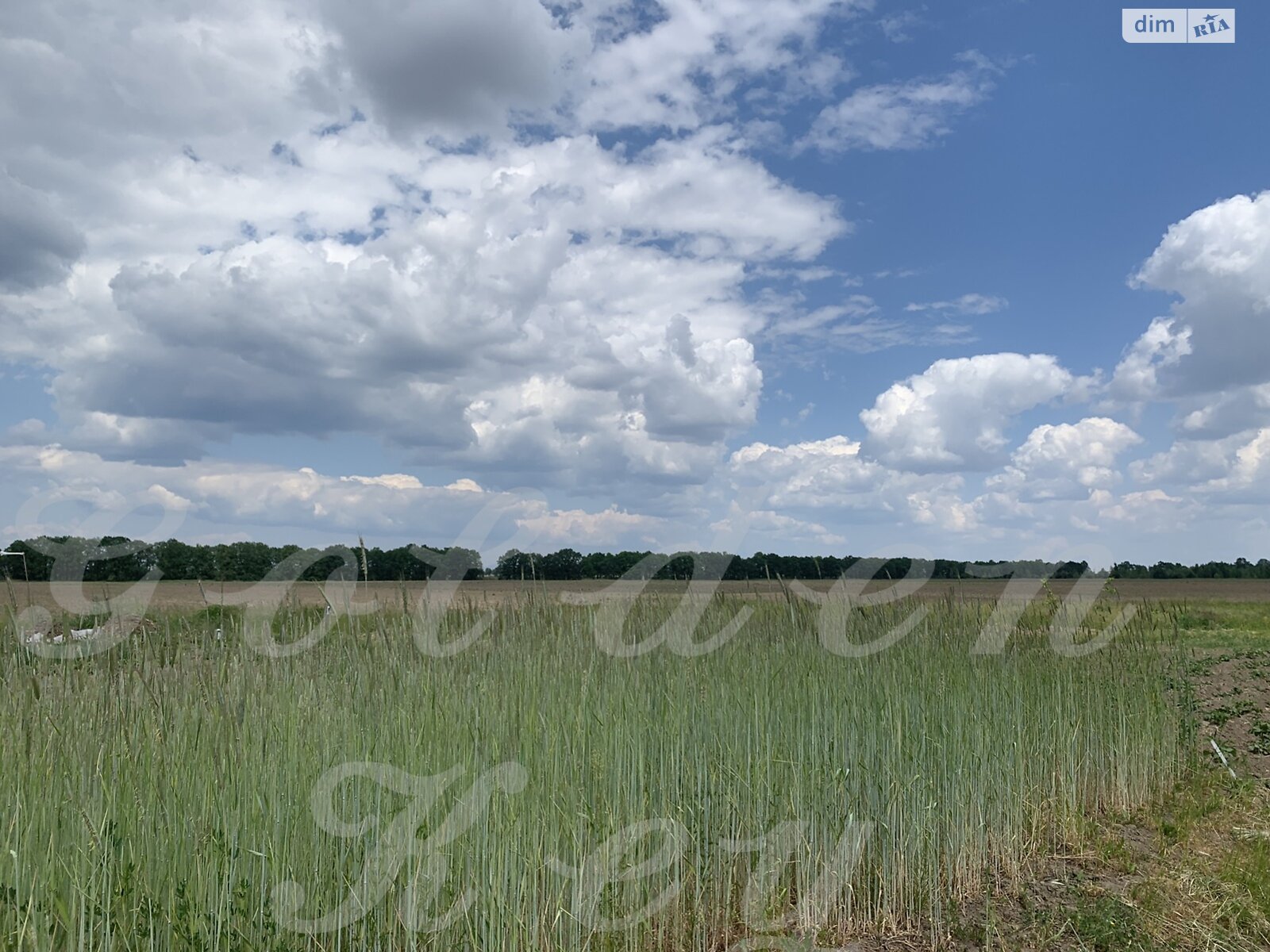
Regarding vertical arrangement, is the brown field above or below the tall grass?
above

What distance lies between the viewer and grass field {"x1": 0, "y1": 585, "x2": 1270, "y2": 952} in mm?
Answer: 2787

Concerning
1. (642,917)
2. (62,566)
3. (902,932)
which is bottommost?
(902,932)

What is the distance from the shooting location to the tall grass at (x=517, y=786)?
2.74m

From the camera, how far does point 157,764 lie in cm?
301

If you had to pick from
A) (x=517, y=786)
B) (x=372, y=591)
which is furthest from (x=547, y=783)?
(x=372, y=591)

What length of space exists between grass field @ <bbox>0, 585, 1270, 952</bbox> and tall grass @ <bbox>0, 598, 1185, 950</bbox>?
0.06 feet

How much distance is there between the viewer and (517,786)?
342 centimetres

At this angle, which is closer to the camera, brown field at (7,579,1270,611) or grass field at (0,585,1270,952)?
grass field at (0,585,1270,952)

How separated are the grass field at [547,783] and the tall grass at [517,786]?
2cm

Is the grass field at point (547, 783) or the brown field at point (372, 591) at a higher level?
the brown field at point (372, 591)

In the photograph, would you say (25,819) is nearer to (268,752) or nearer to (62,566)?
(268,752)

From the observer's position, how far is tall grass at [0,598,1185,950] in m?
2.74

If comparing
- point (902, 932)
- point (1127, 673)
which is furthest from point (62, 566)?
point (1127, 673)

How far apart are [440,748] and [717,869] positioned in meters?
1.33
